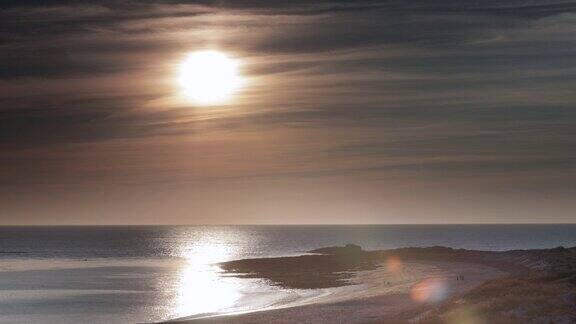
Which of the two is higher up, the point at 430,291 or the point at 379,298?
the point at 430,291

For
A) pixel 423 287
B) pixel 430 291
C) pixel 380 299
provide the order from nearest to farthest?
1. pixel 380 299
2. pixel 430 291
3. pixel 423 287

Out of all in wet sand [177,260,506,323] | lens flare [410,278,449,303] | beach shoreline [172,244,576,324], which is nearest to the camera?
beach shoreline [172,244,576,324]

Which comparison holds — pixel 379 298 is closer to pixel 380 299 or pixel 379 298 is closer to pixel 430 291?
pixel 380 299

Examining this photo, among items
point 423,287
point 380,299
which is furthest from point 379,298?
point 423,287

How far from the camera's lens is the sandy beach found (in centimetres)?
4944

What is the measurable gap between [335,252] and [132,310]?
97.0m

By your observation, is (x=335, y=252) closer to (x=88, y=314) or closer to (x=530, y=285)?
(x=88, y=314)

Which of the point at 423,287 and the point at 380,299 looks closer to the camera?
the point at 380,299

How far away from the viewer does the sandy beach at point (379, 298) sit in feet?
162

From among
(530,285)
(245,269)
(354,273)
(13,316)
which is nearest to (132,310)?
(13,316)

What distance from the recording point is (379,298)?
60562mm

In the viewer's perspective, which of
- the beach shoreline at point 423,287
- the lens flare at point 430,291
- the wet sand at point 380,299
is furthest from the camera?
the lens flare at point 430,291

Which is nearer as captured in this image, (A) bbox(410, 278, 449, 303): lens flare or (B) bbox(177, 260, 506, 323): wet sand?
(B) bbox(177, 260, 506, 323): wet sand

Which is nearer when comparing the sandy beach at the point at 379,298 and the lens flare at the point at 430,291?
the sandy beach at the point at 379,298
